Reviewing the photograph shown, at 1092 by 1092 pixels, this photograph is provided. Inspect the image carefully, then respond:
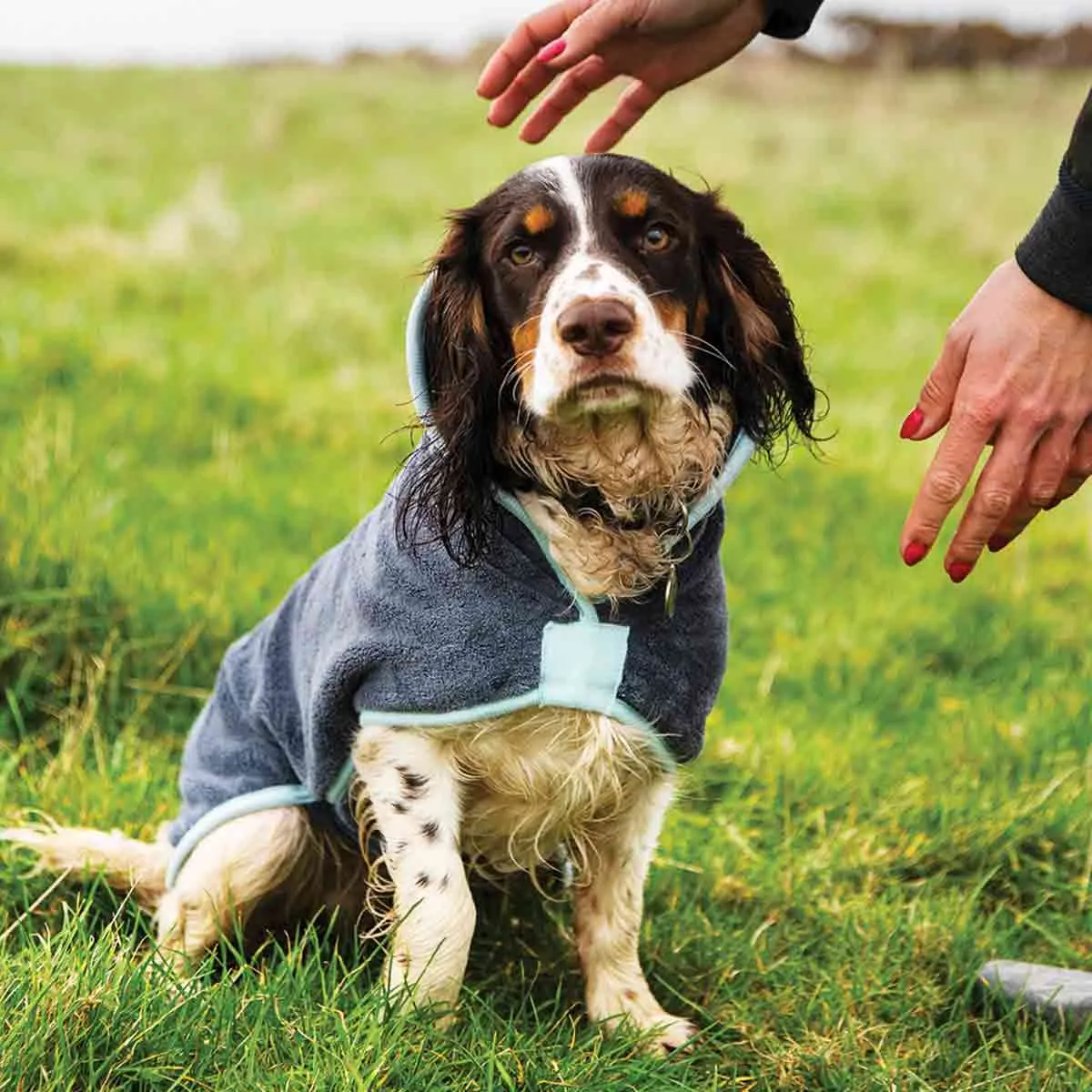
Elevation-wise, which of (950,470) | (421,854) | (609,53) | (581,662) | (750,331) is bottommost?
(421,854)

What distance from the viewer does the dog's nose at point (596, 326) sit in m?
2.58

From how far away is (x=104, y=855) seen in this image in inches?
128

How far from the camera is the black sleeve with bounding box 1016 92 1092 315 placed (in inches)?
101

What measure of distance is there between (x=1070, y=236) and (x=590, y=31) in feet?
3.81

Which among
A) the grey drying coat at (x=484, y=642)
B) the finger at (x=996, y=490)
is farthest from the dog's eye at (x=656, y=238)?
the finger at (x=996, y=490)

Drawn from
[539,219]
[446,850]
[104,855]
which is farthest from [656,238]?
[104,855]

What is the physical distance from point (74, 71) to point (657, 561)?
69.5 ft

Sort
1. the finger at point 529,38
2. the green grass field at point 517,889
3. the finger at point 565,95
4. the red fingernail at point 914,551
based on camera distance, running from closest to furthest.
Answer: the green grass field at point 517,889 → the red fingernail at point 914,551 → the finger at point 529,38 → the finger at point 565,95

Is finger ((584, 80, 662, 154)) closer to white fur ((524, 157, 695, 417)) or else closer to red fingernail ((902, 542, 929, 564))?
white fur ((524, 157, 695, 417))

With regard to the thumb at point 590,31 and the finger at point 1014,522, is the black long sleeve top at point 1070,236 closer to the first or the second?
the finger at point 1014,522

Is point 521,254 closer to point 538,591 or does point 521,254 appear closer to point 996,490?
point 538,591

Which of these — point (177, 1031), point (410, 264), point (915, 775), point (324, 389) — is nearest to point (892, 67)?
point (410, 264)

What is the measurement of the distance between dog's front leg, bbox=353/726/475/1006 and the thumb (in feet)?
4.92

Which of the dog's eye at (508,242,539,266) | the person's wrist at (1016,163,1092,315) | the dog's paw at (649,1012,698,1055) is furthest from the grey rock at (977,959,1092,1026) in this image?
the dog's eye at (508,242,539,266)
